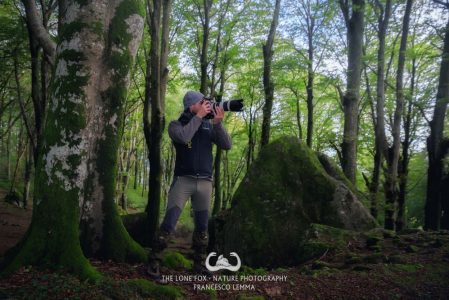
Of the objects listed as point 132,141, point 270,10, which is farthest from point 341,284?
point 132,141

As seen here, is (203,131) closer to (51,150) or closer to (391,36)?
(51,150)

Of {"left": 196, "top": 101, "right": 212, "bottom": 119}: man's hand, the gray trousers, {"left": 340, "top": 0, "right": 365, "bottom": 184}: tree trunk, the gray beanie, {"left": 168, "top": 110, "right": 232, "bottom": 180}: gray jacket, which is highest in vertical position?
{"left": 340, "top": 0, "right": 365, "bottom": 184}: tree trunk

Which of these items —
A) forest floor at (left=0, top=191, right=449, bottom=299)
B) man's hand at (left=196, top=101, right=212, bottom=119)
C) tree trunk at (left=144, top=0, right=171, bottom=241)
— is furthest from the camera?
tree trunk at (left=144, top=0, right=171, bottom=241)

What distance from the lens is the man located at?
4.18 meters

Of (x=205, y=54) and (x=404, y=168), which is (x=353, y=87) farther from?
(x=404, y=168)

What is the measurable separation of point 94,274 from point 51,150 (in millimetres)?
1747

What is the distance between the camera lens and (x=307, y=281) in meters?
4.49

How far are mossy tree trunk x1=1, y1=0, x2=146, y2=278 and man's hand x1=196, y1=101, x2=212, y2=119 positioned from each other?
150cm

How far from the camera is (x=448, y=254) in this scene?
18.8 feet

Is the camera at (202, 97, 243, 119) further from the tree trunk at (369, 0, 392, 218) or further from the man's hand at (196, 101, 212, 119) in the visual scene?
the tree trunk at (369, 0, 392, 218)

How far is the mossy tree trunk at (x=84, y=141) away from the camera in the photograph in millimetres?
4109

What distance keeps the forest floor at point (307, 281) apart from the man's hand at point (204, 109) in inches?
80.8

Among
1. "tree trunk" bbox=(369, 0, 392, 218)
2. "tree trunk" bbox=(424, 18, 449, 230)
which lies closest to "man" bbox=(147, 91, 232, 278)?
"tree trunk" bbox=(369, 0, 392, 218)

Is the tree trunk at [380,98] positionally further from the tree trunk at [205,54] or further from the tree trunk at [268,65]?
the tree trunk at [205,54]
